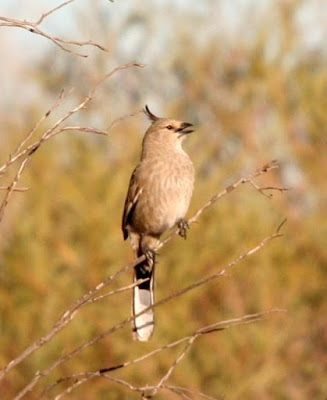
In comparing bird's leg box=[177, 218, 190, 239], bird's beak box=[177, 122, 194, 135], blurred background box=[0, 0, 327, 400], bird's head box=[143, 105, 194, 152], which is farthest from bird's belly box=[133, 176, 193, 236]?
blurred background box=[0, 0, 327, 400]

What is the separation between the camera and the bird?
8172 mm

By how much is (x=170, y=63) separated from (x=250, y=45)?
114 cm

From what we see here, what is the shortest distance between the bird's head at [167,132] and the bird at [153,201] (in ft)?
0.03

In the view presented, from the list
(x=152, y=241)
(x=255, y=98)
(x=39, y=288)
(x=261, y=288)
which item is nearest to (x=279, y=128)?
(x=255, y=98)

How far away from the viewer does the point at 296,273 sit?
61.6 ft

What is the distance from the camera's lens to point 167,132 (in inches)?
356

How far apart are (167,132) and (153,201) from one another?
0.81 m

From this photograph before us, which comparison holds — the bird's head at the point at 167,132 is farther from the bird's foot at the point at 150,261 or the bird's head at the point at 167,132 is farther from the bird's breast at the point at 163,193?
the bird's foot at the point at 150,261

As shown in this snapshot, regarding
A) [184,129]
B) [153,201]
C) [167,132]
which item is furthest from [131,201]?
[184,129]

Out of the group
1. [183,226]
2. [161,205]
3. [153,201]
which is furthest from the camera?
[153,201]

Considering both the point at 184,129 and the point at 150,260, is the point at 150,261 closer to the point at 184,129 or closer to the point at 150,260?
the point at 150,260

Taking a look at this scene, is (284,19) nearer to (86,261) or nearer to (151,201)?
(86,261)

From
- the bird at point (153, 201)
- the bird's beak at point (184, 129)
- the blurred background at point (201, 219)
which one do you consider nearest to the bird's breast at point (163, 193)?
the bird at point (153, 201)

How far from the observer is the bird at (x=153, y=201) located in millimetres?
8172
